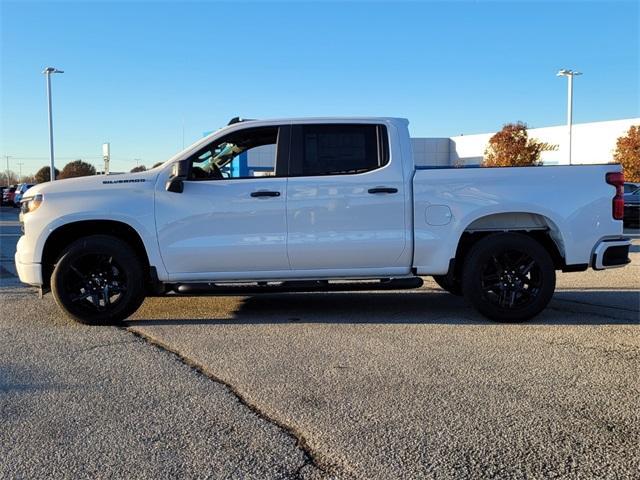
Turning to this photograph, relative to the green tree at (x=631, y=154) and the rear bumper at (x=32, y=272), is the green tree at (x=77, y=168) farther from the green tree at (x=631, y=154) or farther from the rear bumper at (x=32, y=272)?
the rear bumper at (x=32, y=272)

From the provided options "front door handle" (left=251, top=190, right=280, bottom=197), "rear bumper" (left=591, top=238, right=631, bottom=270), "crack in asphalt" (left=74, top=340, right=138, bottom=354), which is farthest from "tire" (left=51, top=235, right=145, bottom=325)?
"rear bumper" (left=591, top=238, right=631, bottom=270)

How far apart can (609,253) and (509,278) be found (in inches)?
41.4

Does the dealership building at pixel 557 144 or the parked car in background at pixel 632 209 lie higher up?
Answer: the dealership building at pixel 557 144

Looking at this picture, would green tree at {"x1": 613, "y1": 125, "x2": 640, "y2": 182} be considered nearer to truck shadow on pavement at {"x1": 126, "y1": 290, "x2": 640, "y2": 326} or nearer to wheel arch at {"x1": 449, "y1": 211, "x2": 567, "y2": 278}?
truck shadow on pavement at {"x1": 126, "y1": 290, "x2": 640, "y2": 326}

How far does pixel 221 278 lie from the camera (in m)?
6.30

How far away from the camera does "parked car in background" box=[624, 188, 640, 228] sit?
68.4 ft

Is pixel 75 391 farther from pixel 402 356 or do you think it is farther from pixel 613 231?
pixel 613 231

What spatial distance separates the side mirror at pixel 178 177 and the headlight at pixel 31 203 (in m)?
1.29

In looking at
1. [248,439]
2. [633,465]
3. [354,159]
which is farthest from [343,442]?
[354,159]

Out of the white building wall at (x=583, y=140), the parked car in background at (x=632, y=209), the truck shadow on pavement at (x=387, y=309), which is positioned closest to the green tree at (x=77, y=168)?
the white building wall at (x=583, y=140)

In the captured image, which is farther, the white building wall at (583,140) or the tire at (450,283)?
the white building wall at (583,140)

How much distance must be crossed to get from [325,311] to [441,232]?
1681mm

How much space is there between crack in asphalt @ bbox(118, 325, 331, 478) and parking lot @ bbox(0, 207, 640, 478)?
13 millimetres

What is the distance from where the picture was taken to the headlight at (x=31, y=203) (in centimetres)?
617
